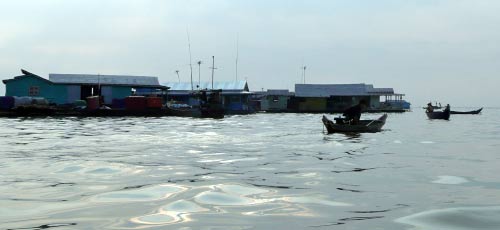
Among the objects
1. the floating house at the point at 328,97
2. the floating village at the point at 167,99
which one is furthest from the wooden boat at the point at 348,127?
the floating house at the point at 328,97

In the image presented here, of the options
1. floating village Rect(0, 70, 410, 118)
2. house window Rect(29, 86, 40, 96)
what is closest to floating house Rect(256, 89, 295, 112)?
floating village Rect(0, 70, 410, 118)

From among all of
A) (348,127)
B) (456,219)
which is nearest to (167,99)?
(348,127)

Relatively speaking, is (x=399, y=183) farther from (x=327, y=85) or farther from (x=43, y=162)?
(x=327, y=85)

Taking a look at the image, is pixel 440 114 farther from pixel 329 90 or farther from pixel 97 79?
pixel 97 79

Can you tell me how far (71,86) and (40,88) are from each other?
117 inches

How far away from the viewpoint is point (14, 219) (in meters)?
4.94

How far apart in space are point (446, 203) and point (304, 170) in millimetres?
3461

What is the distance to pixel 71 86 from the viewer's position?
4788 cm

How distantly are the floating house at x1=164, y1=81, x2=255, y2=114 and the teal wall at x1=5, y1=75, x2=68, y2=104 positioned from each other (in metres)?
16.8

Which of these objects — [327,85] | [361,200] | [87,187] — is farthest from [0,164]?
[327,85]

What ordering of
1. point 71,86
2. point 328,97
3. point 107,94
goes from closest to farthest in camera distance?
point 71,86 → point 107,94 → point 328,97

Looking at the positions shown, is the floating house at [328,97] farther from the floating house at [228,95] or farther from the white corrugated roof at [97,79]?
the white corrugated roof at [97,79]

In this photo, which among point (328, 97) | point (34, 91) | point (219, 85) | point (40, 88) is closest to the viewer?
point (34, 91)

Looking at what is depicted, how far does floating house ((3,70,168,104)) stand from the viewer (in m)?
46.5
